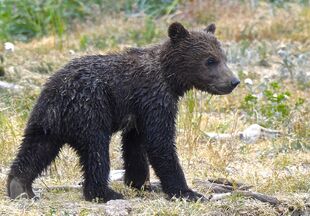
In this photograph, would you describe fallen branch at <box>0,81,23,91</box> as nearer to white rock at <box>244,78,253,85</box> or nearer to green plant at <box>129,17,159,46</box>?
white rock at <box>244,78,253,85</box>

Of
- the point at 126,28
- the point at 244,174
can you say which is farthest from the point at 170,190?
the point at 126,28

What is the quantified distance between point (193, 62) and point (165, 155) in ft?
2.71

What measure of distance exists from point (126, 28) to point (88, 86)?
7.23 m

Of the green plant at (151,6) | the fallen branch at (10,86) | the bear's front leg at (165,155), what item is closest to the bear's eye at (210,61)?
the bear's front leg at (165,155)

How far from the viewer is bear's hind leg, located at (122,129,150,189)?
295 inches

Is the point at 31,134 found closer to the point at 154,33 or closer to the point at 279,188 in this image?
the point at 279,188

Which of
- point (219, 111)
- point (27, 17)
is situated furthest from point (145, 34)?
point (219, 111)

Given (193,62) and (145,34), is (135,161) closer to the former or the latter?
(193,62)

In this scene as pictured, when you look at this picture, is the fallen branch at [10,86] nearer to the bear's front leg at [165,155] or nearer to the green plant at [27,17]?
the green plant at [27,17]

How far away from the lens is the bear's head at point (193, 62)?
7.29 meters

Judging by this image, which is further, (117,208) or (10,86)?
(10,86)

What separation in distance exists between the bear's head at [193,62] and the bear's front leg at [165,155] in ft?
1.23

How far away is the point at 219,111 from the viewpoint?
35.1 ft

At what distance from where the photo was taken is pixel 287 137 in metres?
9.45
